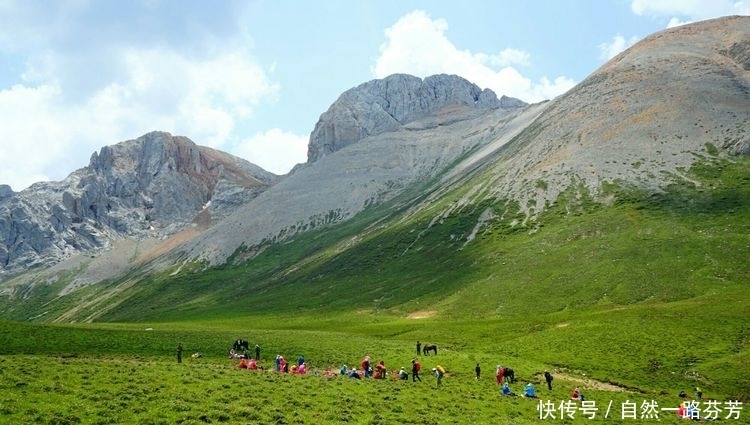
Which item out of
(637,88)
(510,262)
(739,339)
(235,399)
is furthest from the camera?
(637,88)

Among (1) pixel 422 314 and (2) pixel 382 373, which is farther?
(1) pixel 422 314

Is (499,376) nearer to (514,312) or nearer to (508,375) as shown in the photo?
(508,375)

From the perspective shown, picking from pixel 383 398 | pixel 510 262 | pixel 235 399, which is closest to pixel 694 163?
pixel 510 262

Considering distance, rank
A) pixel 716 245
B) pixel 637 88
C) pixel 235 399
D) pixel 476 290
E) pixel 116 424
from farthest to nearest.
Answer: pixel 637 88
pixel 476 290
pixel 716 245
pixel 235 399
pixel 116 424

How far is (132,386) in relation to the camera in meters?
35.0

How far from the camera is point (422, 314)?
10875cm

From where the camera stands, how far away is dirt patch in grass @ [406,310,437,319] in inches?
4181

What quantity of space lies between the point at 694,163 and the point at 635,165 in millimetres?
14308

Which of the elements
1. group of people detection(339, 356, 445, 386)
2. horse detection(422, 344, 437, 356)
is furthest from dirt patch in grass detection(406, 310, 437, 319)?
group of people detection(339, 356, 445, 386)

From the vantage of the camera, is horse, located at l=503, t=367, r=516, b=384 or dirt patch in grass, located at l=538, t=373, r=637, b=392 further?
dirt patch in grass, located at l=538, t=373, r=637, b=392

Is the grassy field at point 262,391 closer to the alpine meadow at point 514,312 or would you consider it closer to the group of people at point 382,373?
the alpine meadow at point 514,312

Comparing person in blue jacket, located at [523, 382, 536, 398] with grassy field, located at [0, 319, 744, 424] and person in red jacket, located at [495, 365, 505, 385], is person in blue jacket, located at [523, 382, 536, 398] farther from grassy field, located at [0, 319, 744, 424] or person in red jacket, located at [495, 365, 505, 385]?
person in red jacket, located at [495, 365, 505, 385]

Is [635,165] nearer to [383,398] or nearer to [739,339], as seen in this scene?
[739,339]

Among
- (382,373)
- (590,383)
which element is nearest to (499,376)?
(382,373)
